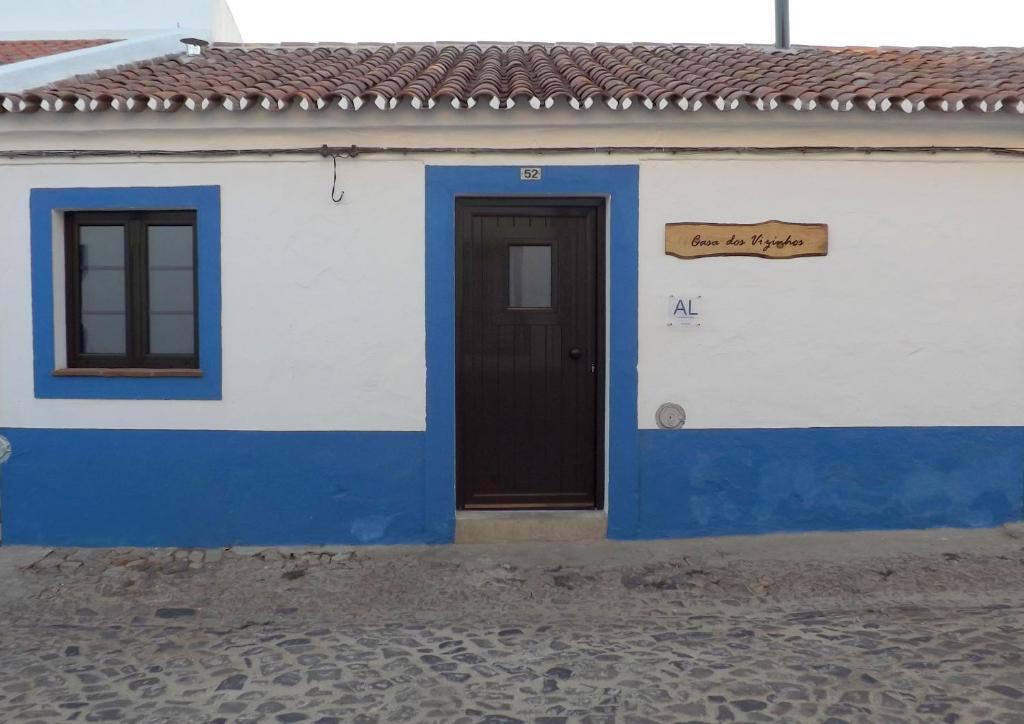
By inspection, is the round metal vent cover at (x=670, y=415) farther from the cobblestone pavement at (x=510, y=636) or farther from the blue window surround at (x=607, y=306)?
the cobblestone pavement at (x=510, y=636)

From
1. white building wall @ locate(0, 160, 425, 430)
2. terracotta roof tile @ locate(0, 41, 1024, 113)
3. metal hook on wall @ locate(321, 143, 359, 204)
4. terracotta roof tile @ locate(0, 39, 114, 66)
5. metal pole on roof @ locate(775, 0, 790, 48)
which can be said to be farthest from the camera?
metal pole on roof @ locate(775, 0, 790, 48)

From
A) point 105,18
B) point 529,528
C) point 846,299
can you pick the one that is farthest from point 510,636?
point 105,18

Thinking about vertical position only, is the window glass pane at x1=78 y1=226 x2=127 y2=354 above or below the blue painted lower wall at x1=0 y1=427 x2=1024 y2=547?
above

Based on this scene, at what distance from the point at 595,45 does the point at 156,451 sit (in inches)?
210

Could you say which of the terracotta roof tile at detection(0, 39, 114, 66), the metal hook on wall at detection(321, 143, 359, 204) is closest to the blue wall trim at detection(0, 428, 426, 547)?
the metal hook on wall at detection(321, 143, 359, 204)

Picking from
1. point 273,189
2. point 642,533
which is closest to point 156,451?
point 273,189

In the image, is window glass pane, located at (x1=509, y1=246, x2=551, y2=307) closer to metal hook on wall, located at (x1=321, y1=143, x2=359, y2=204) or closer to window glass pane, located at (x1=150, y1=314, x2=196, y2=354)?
metal hook on wall, located at (x1=321, y1=143, x2=359, y2=204)

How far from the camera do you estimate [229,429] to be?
18.7 feet

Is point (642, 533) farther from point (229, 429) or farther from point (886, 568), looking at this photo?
point (229, 429)

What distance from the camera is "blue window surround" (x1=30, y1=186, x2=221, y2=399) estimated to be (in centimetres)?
565

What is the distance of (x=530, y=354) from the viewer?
592 cm

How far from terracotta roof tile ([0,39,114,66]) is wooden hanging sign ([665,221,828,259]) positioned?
620cm

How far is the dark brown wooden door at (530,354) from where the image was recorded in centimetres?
586

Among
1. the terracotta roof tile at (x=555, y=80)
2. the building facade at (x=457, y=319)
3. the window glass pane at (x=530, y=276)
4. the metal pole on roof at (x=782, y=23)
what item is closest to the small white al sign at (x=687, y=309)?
the building facade at (x=457, y=319)
